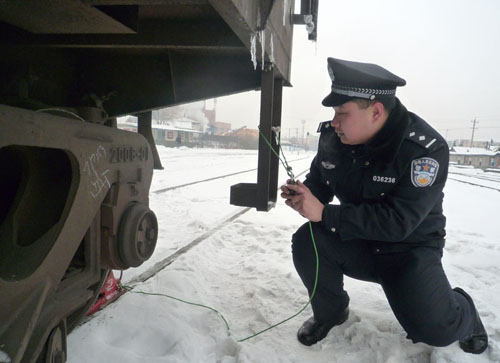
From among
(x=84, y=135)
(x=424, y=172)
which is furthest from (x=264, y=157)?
(x=84, y=135)

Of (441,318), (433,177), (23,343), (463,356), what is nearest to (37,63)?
(23,343)

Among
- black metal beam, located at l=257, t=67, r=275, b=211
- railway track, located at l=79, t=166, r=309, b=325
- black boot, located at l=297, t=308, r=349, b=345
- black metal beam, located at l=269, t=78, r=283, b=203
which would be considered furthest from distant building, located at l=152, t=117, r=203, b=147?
black boot, located at l=297, t=308, r=349, b=345

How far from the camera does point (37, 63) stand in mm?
2051

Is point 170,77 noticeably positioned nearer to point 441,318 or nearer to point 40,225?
point 40,225

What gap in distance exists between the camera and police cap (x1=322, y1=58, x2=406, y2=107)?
5.80ft

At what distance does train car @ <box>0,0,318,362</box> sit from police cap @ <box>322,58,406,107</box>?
1.26 ft

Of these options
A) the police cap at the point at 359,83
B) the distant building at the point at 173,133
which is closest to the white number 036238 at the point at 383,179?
the police cap at the point at 359,83

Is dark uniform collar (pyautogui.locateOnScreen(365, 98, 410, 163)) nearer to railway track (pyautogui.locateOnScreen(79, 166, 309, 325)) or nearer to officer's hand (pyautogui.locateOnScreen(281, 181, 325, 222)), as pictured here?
officer's hand (pyautogui.locateOnScreen(281, 181, 325, 222))

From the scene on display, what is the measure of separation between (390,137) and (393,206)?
38cm

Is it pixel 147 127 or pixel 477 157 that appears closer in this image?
pixel 147 127

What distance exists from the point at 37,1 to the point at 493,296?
11.5 feet

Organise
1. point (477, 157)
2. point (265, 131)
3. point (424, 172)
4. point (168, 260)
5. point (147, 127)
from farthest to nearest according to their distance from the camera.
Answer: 1. point (477, 157)
2. point (168, 260)
3. point (147, 127)
4. point (265, 131)
5. point (424, 172)

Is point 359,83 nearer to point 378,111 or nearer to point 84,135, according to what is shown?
point 378,111

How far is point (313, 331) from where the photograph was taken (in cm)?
207
